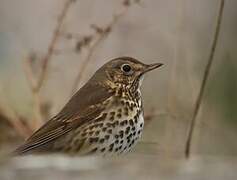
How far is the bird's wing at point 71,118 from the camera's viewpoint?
14.3ft

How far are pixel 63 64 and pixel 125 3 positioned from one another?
3.21ft

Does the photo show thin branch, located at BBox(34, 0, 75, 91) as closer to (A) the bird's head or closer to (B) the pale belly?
(A) the bird's head

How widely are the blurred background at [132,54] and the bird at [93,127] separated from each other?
0.25 metres

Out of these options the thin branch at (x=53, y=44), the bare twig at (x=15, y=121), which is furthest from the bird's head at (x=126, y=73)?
the bare twig at (x=15, y=121)

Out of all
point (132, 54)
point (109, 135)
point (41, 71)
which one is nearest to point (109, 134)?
point (109, 135)

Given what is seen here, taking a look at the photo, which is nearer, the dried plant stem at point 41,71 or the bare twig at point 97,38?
the bare twig at point 97,38

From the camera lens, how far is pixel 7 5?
691cm

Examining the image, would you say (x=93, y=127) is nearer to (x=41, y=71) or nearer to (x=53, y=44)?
(x=53, y=44)

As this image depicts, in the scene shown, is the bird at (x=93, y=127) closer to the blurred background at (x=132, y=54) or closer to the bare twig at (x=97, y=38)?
the blurred background at (x=132, y=54)

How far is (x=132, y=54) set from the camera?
6.64 metres

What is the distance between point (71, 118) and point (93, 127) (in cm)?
13

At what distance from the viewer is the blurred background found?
534cm

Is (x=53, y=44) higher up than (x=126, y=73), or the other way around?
(x=53, y=44)

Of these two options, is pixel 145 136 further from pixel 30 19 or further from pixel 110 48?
pixel 30 19
